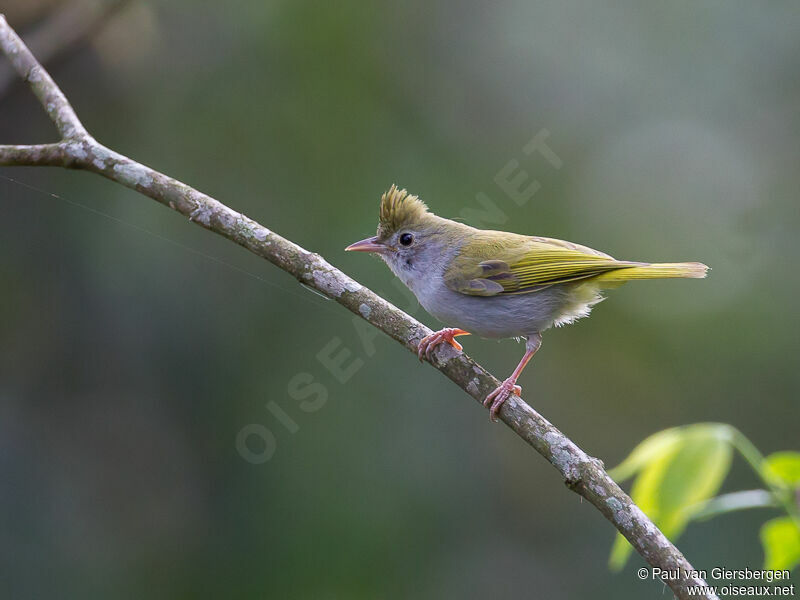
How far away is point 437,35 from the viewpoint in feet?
22.4

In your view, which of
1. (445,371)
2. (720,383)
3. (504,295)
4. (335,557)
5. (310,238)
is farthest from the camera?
(720,383)

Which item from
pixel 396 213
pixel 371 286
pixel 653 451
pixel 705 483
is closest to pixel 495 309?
pixel 396 213

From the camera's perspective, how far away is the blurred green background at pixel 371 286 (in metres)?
5.22

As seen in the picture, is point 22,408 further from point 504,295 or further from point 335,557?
point 504,295

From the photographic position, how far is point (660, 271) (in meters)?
3.24

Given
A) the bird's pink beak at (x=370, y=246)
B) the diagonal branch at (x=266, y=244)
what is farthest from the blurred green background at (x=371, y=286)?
the diagonal branch at (x=266, y=244)

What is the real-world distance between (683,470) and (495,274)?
1.57 m

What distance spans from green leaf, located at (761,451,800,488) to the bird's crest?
2.17m

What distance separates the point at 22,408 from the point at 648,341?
490 centimetres

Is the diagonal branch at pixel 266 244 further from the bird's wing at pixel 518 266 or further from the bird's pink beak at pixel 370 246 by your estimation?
the bird's pink beak at pixel 370 246

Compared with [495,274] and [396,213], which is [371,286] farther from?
[495,274]

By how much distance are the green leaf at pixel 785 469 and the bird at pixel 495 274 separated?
1.31m

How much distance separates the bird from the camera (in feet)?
11.3

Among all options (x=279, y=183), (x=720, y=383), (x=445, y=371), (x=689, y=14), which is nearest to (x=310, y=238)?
(x=279, y=183)
